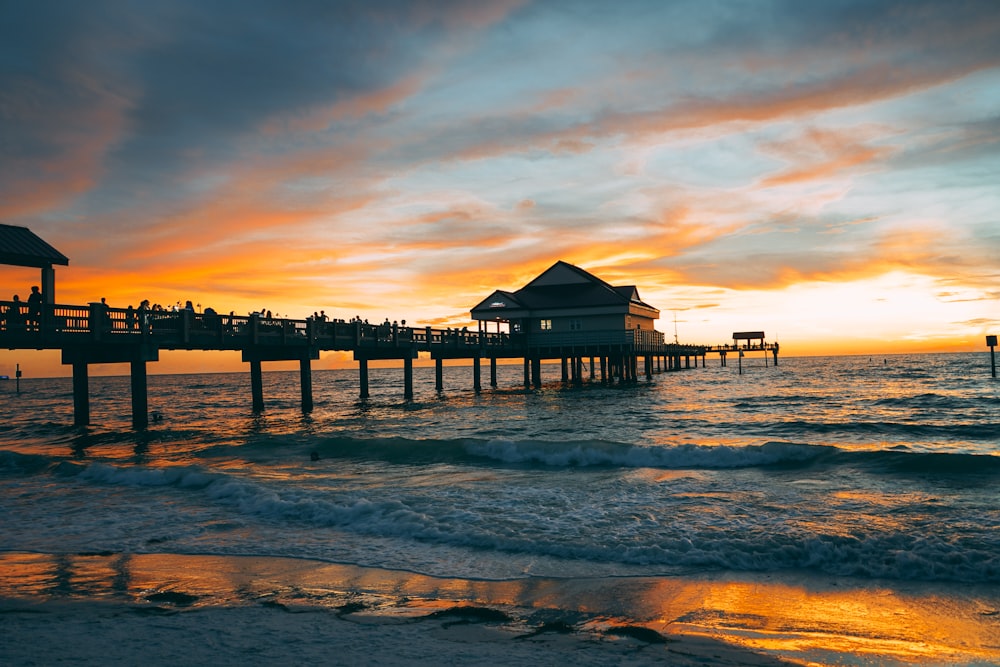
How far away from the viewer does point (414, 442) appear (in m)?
20.8

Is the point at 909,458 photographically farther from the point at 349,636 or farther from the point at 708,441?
the point at 349,636

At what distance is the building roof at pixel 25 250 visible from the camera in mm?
22625

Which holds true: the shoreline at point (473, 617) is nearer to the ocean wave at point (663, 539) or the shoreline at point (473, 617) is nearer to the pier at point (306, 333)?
the ocean wave at point (663, 539)

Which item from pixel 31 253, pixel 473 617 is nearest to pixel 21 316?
pixel 31 253

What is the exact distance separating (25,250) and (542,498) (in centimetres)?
2171

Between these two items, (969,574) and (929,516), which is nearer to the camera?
(969,574)

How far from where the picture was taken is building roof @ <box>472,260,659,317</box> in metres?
51.0

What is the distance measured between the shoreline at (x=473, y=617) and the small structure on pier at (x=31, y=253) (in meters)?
18.8

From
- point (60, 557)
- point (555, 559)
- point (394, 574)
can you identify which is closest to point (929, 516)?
point (555, 559)

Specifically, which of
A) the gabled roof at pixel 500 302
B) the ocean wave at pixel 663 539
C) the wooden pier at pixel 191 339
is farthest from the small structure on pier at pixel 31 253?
the gabled roof at pixel 500 302

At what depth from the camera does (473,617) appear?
6.23 m

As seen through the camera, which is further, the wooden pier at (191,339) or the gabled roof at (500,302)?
the gabled roof at (500,302)

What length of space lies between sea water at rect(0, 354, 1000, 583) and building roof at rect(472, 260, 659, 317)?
25613 millimetres

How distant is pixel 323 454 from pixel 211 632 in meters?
14.7
